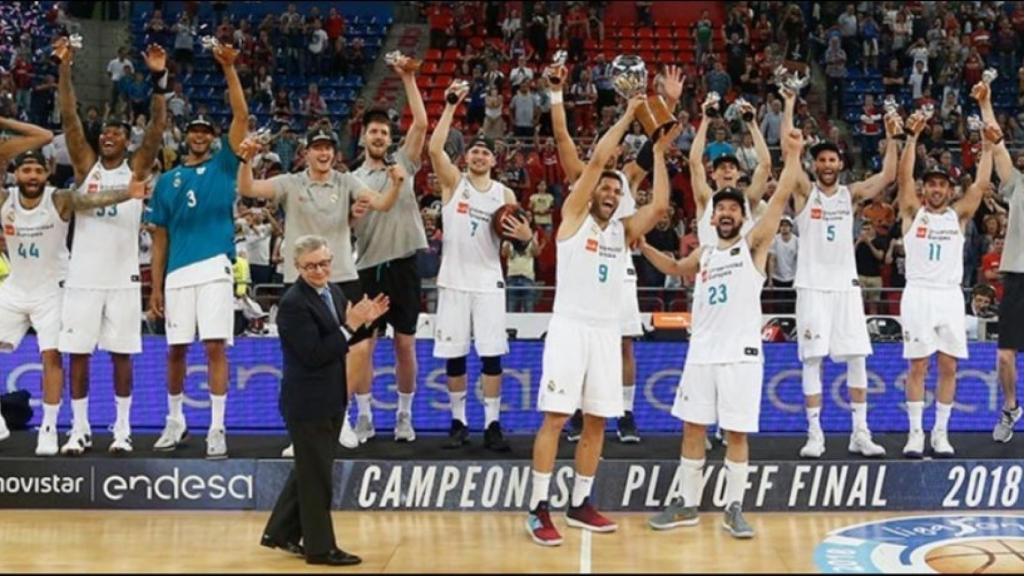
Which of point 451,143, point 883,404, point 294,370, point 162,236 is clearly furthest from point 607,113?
point 294,370

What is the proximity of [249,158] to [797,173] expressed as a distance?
398 centimetres

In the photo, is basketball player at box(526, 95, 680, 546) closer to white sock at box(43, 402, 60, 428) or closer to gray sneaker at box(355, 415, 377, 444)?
gray sneaker at box(355, 415, 377, 444)

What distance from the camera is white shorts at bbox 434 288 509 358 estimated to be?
1070cm

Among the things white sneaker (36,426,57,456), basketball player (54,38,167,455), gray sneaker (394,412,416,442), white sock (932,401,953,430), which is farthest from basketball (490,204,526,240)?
white sneaker (36,426,57,456)

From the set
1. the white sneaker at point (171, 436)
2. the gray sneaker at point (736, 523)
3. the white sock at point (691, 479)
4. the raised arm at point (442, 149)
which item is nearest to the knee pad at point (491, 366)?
the raised arm at point (442, 149)

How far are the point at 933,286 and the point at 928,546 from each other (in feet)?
7.81

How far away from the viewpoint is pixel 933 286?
10859 millimetres

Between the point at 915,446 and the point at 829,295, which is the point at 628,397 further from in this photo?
the point at 915,446

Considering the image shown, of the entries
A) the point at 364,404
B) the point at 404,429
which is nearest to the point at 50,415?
the point at 364,404

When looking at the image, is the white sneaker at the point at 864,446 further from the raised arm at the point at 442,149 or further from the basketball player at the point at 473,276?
the raised arm at the point at 442,149

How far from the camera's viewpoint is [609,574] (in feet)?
27.0

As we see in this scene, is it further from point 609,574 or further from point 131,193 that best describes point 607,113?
point 609,574

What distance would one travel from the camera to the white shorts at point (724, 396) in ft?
30.9

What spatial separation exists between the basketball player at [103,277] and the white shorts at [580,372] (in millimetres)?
3433
